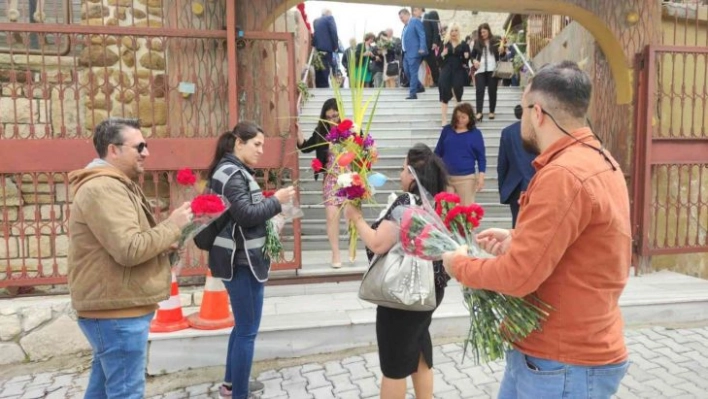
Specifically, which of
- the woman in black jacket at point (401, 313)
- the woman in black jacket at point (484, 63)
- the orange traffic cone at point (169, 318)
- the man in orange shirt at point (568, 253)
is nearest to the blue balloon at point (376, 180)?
the woman in black jacket at point (401, 313)

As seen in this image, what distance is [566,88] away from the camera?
5.33 ft

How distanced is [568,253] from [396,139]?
7.10 meters

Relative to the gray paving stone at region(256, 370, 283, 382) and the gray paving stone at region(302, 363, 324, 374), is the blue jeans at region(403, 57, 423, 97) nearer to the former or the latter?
the gray paving stone at region(302, 363, 324, 374)

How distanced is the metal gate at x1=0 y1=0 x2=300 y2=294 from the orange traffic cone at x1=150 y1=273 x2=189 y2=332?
31.3 inches

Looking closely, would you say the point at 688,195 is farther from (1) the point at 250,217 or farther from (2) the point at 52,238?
(2) the point at 52,238

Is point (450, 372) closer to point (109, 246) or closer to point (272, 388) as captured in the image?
point (272, 388)

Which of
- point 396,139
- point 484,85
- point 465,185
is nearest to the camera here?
point 465,185

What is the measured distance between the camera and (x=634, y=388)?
3.60 meters

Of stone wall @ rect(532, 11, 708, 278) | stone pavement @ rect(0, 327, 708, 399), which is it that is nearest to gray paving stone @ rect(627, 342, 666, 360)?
stone pavement @ rect(0, 327, 708, 399)

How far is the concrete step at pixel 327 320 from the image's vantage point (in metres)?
4.02

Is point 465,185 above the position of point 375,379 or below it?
above

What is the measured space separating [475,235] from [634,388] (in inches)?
95.1

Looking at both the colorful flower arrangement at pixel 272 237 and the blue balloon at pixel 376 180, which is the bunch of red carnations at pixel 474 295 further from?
the colorful flower arrangement at pixel 272 237

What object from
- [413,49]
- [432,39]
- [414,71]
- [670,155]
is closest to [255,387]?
[670,155]
